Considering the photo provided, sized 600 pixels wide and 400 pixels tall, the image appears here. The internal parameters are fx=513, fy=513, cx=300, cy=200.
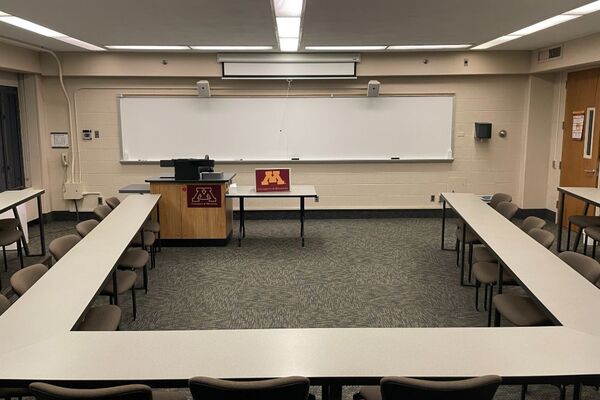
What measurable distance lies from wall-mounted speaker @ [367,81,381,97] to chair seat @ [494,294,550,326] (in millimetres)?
5233

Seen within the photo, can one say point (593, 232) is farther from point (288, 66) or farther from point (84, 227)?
point (84, 227)

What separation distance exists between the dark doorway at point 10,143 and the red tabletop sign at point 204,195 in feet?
9.99

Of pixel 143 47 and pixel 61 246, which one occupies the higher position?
pixel 143 47

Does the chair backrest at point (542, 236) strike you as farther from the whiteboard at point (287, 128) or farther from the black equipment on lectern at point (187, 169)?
the whiteboard at point (287, 128)

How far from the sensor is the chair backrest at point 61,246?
397 cm

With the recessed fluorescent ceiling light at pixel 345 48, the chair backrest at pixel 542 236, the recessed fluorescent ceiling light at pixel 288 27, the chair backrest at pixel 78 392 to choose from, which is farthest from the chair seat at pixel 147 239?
the chair backrest at pixel 542 236

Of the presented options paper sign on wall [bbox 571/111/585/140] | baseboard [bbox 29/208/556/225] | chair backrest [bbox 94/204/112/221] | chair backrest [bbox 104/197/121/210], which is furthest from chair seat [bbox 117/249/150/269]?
paper sign on wall [bbox 571/111/585/140]

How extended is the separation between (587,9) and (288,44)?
12.0 ft

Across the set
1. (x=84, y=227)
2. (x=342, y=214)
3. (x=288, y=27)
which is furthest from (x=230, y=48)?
(x=84, y=227)

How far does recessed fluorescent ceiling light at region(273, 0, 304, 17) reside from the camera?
4.45 metres

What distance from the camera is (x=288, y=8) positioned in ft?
15.4

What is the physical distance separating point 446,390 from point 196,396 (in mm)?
996

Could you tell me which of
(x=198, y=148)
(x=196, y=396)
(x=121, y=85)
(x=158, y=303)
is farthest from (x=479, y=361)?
(x=121, y=85)

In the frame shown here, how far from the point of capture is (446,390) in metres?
2.00
